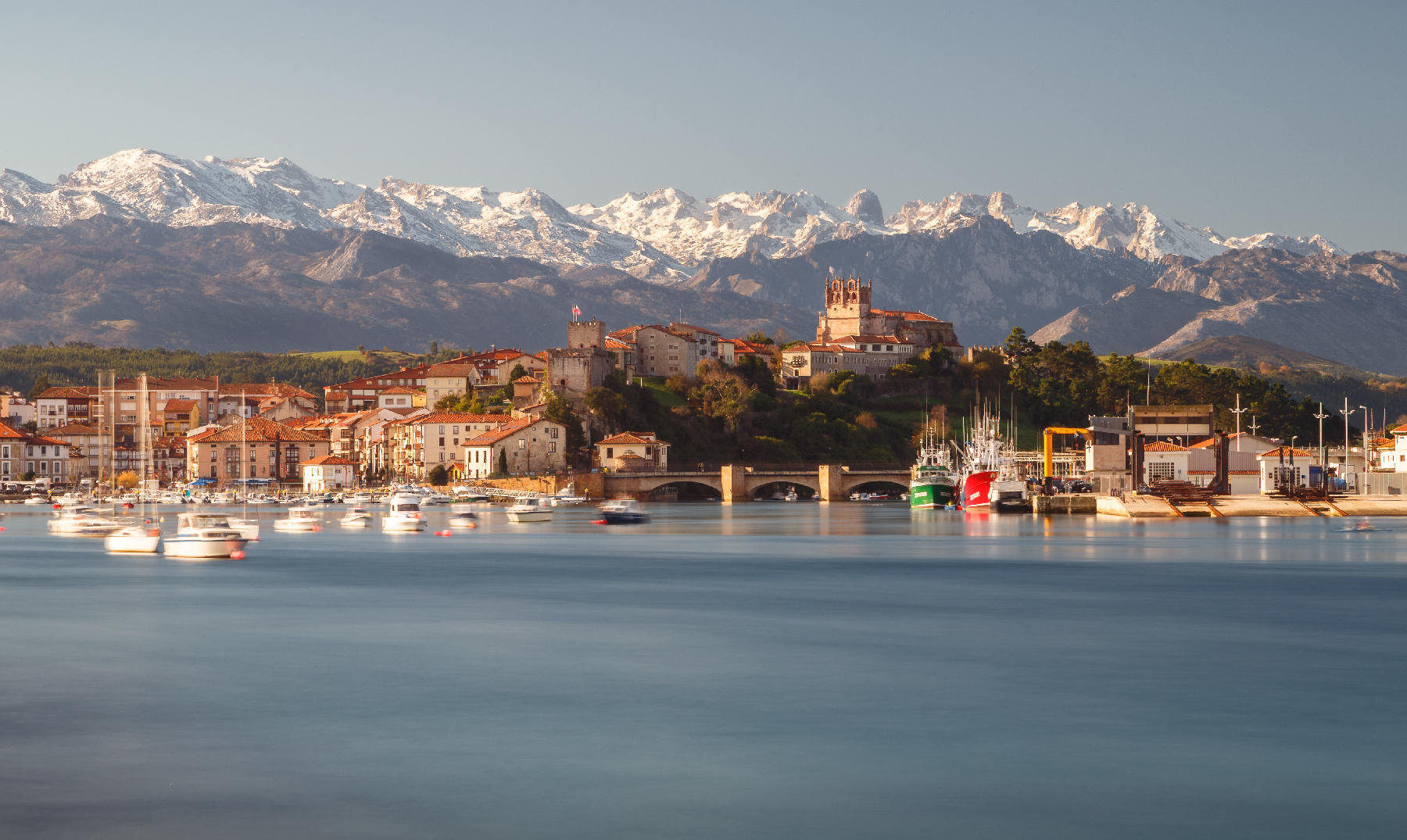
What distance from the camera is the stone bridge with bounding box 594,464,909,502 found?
14788 centimetres

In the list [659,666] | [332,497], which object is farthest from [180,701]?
[332,497]

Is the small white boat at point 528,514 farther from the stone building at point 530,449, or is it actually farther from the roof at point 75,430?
the roof at point 75,430

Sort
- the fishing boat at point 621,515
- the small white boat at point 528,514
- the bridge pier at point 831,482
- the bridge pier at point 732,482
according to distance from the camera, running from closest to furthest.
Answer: the fishing boat at point 621,515 → the small white boat at point 528,514 → the bridge pier at point 831,482 → the bridge pier at point 732,482

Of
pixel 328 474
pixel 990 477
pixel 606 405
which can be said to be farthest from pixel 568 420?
pixel 990 477

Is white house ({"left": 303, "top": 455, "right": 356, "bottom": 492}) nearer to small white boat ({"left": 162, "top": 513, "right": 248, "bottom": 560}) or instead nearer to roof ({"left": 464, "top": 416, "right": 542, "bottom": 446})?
roof ({"left": 464, "top": 416, "right": 542, "bottom": 446})

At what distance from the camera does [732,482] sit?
15225 cm

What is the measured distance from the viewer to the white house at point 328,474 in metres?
170

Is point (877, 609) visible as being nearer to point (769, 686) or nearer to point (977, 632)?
point (977, 632)

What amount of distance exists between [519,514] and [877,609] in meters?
68.7

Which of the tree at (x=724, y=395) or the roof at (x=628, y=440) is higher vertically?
the tree at (x=724, y=395)

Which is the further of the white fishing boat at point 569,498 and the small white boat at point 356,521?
the white fishing boat at point 569,498

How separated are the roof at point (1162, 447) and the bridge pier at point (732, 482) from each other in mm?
41696

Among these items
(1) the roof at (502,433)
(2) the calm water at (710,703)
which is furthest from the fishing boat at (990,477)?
(2) the calm water at (710,703)

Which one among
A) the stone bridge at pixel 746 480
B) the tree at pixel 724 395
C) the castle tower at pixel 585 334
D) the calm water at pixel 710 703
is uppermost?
the castle tower at pixel 585 334
